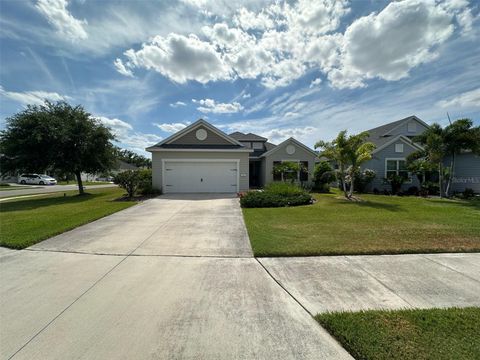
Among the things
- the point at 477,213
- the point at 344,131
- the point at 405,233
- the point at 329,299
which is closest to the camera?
the point at 329,299

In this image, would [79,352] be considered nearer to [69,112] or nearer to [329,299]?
[329,299]

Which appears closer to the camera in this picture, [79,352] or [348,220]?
[79,352]

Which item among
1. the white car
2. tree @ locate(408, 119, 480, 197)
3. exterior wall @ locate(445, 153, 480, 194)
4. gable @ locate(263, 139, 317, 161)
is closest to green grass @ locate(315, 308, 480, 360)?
tree @ locate(408, 119, 480, 197)

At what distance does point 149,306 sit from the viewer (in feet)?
9.12

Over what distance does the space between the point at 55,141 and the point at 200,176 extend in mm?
A: 9466

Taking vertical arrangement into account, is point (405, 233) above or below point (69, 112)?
below

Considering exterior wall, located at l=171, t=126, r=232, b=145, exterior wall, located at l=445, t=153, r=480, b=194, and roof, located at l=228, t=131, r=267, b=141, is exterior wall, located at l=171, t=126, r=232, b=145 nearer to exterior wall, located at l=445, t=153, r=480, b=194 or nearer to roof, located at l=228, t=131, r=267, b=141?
roof, located at l=228, t=131, r=267, b=141

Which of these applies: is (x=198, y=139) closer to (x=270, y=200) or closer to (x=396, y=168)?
(x=270, y=200)

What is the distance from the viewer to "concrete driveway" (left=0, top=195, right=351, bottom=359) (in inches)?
83.4

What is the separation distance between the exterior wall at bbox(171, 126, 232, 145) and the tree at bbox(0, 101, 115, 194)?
528cm

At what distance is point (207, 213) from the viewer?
8539 mm

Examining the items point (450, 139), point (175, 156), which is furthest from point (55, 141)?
point (450, 139)

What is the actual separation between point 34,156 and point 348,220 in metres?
18.1

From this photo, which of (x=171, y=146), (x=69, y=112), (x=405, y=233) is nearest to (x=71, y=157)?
(x=69, y=112)
